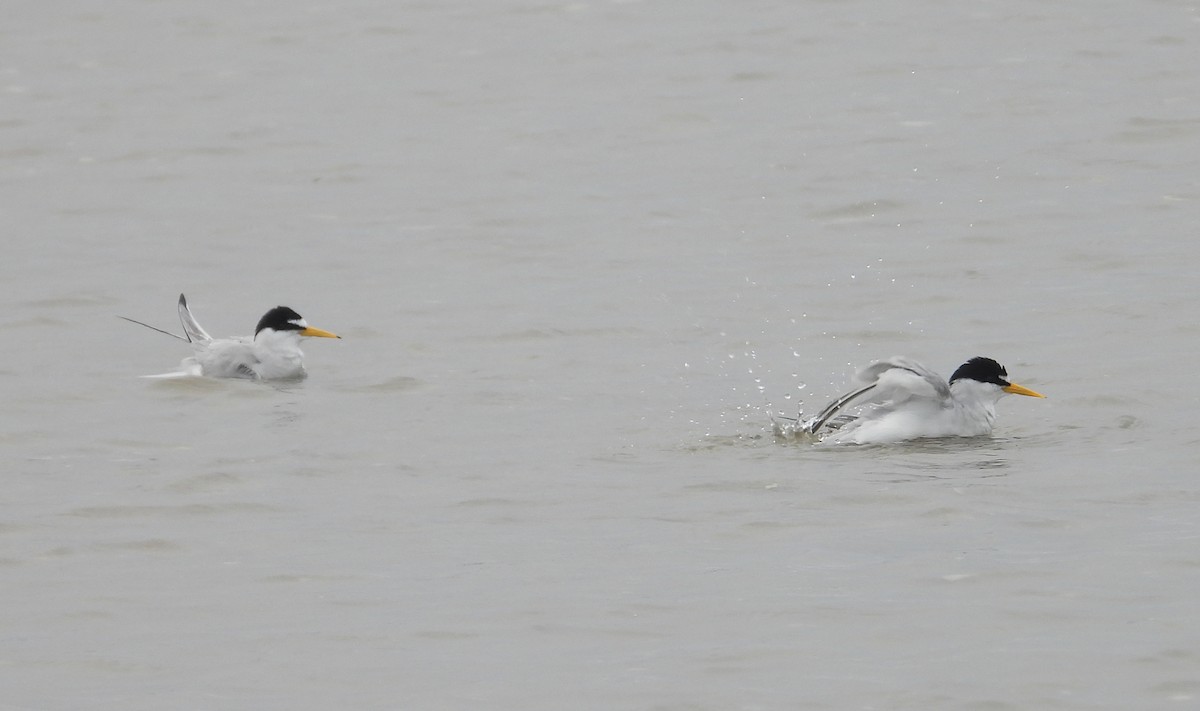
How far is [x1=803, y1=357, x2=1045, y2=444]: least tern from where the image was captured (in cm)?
1090

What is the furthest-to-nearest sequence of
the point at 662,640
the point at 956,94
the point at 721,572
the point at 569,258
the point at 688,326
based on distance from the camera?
the point at 956,94, the point at 569,258, the point at 688,326, the point at 721,572, the point at 662,640

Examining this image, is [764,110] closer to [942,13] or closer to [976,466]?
[942,13]

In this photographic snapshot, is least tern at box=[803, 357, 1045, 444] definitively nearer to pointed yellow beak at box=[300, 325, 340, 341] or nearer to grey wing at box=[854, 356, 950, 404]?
grey wing at box=[854, 356, 950, 404]

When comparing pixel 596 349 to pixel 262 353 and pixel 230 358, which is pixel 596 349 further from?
pixel 230 358

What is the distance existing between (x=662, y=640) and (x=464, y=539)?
5.67 ft

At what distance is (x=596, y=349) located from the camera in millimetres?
13609

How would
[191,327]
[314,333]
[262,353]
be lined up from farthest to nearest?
[191,327], [314,333], [262,353]

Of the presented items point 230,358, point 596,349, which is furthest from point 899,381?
point 230,358

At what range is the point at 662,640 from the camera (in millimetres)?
7391

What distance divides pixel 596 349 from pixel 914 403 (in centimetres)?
318

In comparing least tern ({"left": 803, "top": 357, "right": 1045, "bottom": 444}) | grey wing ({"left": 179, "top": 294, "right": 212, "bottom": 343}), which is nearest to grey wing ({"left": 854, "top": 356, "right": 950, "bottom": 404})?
least tern ({"left": 803, "top": 357, "right": 1045, "bottom": 444})

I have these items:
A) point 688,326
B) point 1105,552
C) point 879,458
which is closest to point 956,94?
point 688,326

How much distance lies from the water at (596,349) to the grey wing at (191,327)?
33 centimetres

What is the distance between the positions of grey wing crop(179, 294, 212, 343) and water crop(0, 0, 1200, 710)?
0.33m
